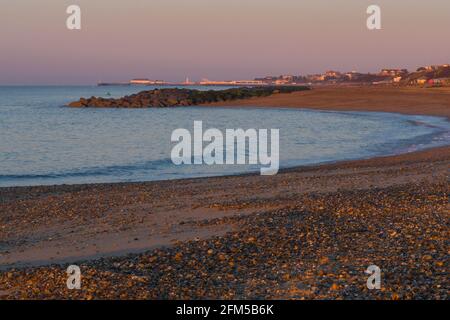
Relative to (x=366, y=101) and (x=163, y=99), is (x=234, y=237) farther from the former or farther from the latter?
(x=163, y=99)

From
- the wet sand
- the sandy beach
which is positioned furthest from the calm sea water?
the wet sand

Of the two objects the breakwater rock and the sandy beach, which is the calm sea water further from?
the breakwater rock

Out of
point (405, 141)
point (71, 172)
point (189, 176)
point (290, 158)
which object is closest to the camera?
point (189, 176)

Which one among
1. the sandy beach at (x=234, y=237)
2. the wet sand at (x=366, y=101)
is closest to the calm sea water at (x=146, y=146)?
the sandy beach at (x=234, y=237)

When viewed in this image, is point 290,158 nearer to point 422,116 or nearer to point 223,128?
point 223,128

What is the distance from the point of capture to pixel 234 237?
31.9 ft

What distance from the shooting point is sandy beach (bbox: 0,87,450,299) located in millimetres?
7156

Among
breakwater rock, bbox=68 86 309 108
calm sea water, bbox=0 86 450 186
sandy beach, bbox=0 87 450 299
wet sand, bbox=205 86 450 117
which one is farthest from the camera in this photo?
breakwater rock, bbox=68 86 309 108

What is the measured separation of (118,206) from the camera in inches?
538

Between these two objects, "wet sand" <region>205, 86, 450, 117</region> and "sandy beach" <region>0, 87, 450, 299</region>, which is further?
"wet sand" <region>205, 86, 450, 117</region>

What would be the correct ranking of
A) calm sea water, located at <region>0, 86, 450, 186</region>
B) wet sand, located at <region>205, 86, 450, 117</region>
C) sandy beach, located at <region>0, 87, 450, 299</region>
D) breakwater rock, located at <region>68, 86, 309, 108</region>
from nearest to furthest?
sandy beach, located at <region>0, 87, 450, 299</region>
calm sea water, located at <region>0, 86, 450, 186</region>
wet sand, located at <region>205, 86, 450, 117</region>
breakwater rock, located at <region>68, 86, 309, 108</region>

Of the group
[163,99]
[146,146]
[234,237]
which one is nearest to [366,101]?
[163,99]
